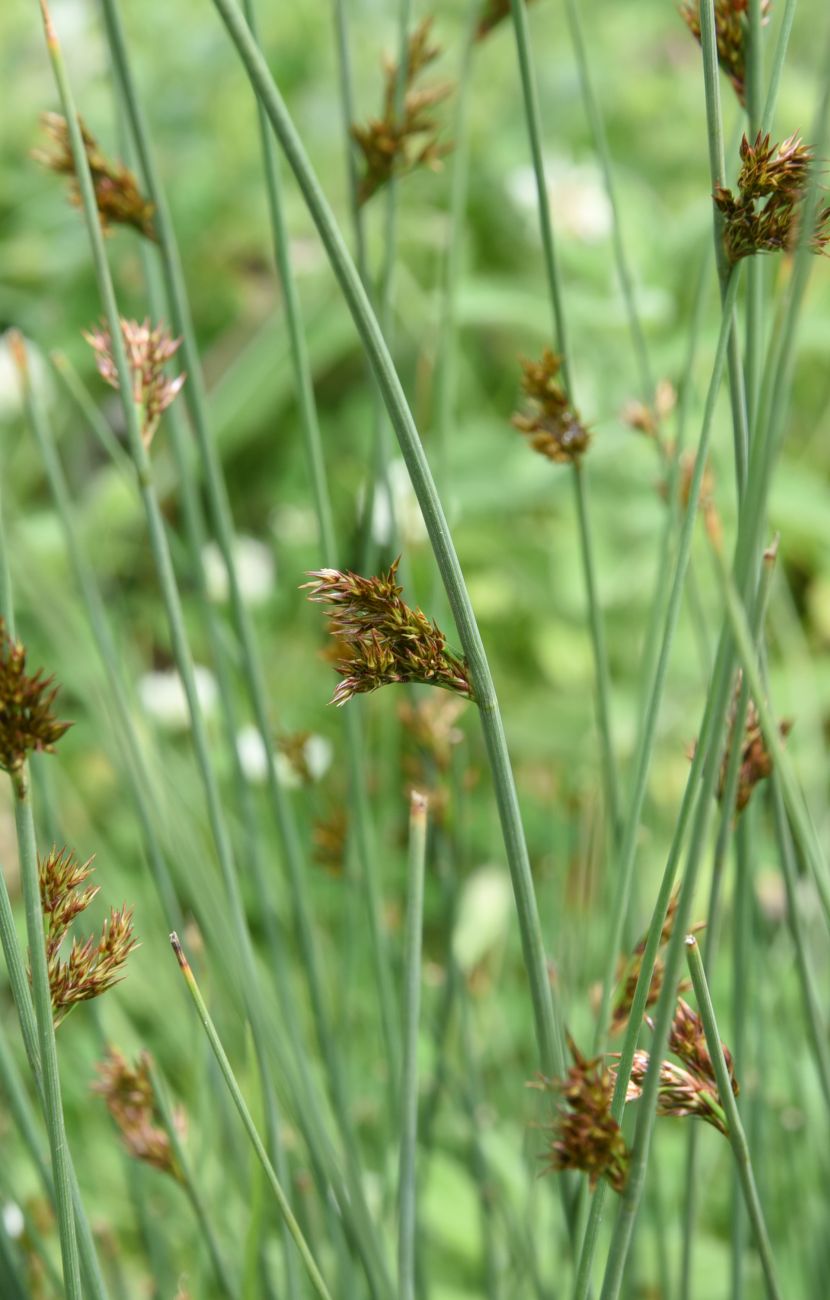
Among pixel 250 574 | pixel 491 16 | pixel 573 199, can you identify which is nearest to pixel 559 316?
pixel 491 16

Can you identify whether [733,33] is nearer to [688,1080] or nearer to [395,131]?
[395,131]

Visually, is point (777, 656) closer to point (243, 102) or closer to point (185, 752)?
point (185, 752)

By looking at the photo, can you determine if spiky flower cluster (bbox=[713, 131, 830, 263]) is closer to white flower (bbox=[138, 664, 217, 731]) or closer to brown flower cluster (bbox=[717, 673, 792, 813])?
brown flower cluster (bbox=[717, 673, 792, 813])

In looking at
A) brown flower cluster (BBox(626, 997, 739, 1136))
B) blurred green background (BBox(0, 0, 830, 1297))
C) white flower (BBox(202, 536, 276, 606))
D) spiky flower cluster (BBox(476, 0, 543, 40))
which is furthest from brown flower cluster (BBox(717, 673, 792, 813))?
white flower (BBox(202, 536, 276, 606))

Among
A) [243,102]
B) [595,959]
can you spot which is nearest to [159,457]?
[243,102]

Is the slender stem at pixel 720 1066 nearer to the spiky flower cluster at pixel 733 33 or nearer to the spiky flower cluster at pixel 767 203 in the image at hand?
the spiky flower cluster at pixel 767 203
